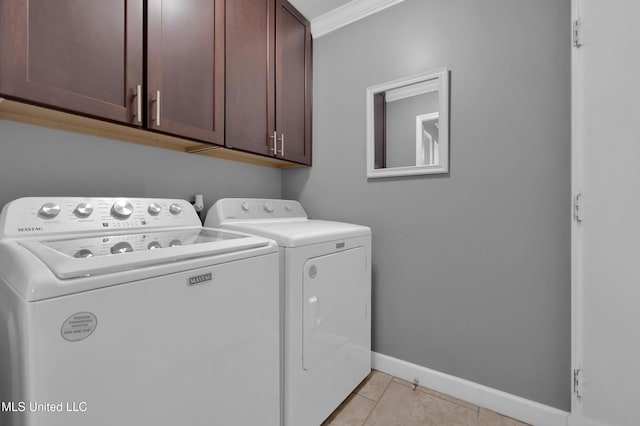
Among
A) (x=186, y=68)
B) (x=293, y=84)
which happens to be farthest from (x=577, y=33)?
(x=186, y=68)

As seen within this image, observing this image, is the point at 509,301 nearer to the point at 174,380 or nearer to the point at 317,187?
the point at 317,187

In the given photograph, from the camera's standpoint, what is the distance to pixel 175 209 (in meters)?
1.39

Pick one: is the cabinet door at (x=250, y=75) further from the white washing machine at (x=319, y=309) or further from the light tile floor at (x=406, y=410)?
the light tile floor at (x=406, y=410)

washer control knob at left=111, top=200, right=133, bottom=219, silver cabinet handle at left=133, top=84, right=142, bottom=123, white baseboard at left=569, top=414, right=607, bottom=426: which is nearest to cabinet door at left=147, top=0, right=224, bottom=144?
silver cabinet handle at left=133, top=84, right=142, bottom=123

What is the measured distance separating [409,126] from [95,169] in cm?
172

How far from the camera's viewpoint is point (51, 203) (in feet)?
3.38

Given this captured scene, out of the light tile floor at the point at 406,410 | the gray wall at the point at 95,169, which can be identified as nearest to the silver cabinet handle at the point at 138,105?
the gray wall at the point at 95,169

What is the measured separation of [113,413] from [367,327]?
1321 millimetres

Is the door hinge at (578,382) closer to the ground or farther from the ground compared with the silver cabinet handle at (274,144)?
closer to the ground

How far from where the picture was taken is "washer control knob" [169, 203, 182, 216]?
1384mm

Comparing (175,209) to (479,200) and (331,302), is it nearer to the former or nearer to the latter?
(331,302)

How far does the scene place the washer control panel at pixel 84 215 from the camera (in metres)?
0.95

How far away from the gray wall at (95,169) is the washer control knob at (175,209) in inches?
7.8

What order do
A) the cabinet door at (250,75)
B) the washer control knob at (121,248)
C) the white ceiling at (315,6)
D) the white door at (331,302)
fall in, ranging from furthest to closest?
the white ceiling at (315,6) → the cabinet door at (250,75) → the white door at (331,302) → the washer control knob at (121,248)
